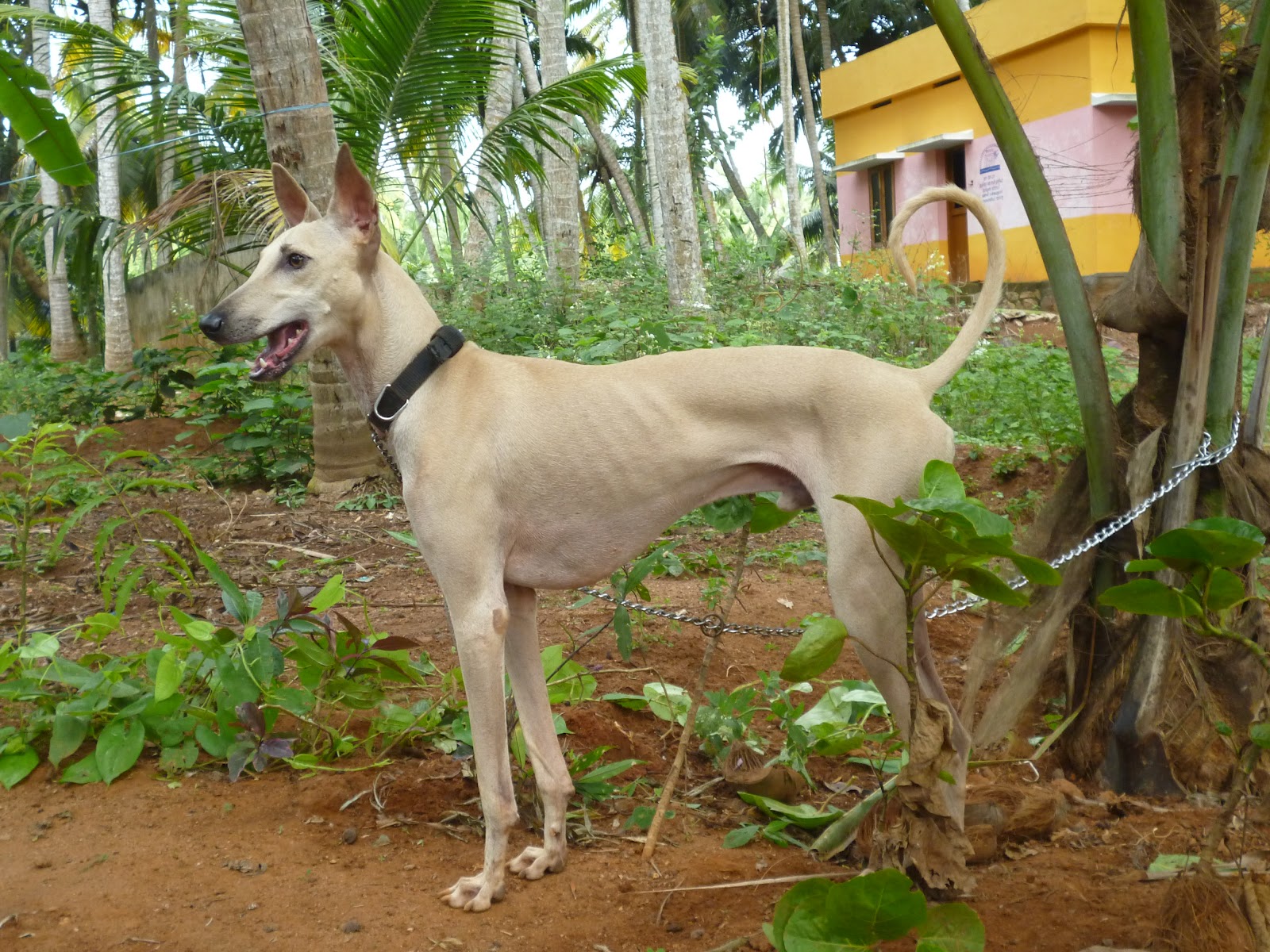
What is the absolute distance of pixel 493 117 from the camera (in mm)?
19641

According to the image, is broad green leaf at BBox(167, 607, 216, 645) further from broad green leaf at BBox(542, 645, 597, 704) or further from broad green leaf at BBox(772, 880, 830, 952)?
broad green leaf at BBox(772, 880, 830, 952)

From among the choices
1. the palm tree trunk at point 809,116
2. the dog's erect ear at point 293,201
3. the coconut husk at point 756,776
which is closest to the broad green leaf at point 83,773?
the dog's erect ear at point 293,201

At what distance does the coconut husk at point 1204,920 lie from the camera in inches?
85.8

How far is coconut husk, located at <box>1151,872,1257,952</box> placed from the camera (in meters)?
2.18

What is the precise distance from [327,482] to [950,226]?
662 inches

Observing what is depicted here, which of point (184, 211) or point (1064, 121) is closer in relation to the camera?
point (184, 211)

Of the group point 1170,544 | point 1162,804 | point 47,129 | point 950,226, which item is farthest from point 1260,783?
point 950,226

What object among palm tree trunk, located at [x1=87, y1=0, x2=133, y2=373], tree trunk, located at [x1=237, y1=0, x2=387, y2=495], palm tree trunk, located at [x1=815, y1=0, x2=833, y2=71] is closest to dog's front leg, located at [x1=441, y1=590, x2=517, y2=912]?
tree trunk, located at [x1=237, y1=0, x2=387, y2=495]

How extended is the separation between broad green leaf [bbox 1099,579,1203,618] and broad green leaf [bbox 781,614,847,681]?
0.58 m

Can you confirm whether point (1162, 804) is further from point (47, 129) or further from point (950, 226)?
point (950, 226)

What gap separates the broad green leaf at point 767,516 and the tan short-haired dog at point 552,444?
0.07m

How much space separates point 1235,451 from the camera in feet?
11.7

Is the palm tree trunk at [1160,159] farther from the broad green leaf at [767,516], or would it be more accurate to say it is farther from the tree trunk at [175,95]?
the tree trunk at [175,95]

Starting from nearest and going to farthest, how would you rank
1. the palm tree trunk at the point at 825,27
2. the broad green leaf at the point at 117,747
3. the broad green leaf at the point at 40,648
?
the broad green leaf at the point at 40,648 → the broad green leaf at the point at 117,747 → the palm tree trunk at the point at 825,27
